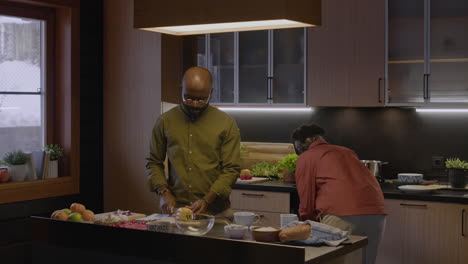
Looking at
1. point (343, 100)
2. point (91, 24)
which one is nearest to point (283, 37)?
point (343, 100)

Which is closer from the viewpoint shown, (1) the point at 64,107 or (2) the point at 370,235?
(2) the point at 370,235

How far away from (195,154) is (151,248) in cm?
101

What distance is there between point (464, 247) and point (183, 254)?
2.61m

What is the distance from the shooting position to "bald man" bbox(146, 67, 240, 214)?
4.14 m

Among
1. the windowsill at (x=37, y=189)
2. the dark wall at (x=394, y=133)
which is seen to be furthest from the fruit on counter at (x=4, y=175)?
the dark wall at (x=394, y=133)

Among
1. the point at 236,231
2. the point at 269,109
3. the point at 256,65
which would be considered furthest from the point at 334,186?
the point at 269,109

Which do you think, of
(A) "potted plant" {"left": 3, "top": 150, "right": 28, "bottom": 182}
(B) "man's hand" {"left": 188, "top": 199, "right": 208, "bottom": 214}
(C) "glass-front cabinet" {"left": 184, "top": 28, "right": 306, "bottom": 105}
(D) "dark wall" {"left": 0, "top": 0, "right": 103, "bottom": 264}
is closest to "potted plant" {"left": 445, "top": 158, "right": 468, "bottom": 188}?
(C) "glass-front cabinet" {"left": 184, "top": 28, "right": 306, "bottom": 105}

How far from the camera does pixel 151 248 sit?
3.30 m

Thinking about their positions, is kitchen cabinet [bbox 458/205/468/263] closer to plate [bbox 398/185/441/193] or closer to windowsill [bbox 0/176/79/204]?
plate [bbox 398/185/441/193]

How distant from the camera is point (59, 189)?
616 cm

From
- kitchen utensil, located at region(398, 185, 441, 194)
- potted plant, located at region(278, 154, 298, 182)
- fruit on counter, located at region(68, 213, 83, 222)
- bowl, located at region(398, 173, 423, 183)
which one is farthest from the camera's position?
potted plant, located at region(278, 154, 298, 182)

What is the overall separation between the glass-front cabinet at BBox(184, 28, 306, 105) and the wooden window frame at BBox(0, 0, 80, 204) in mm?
1062

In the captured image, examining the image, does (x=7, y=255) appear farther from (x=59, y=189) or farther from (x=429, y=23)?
(x=429, y=23)

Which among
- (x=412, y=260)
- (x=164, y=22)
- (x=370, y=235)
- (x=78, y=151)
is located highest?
(x=164, y=22)
